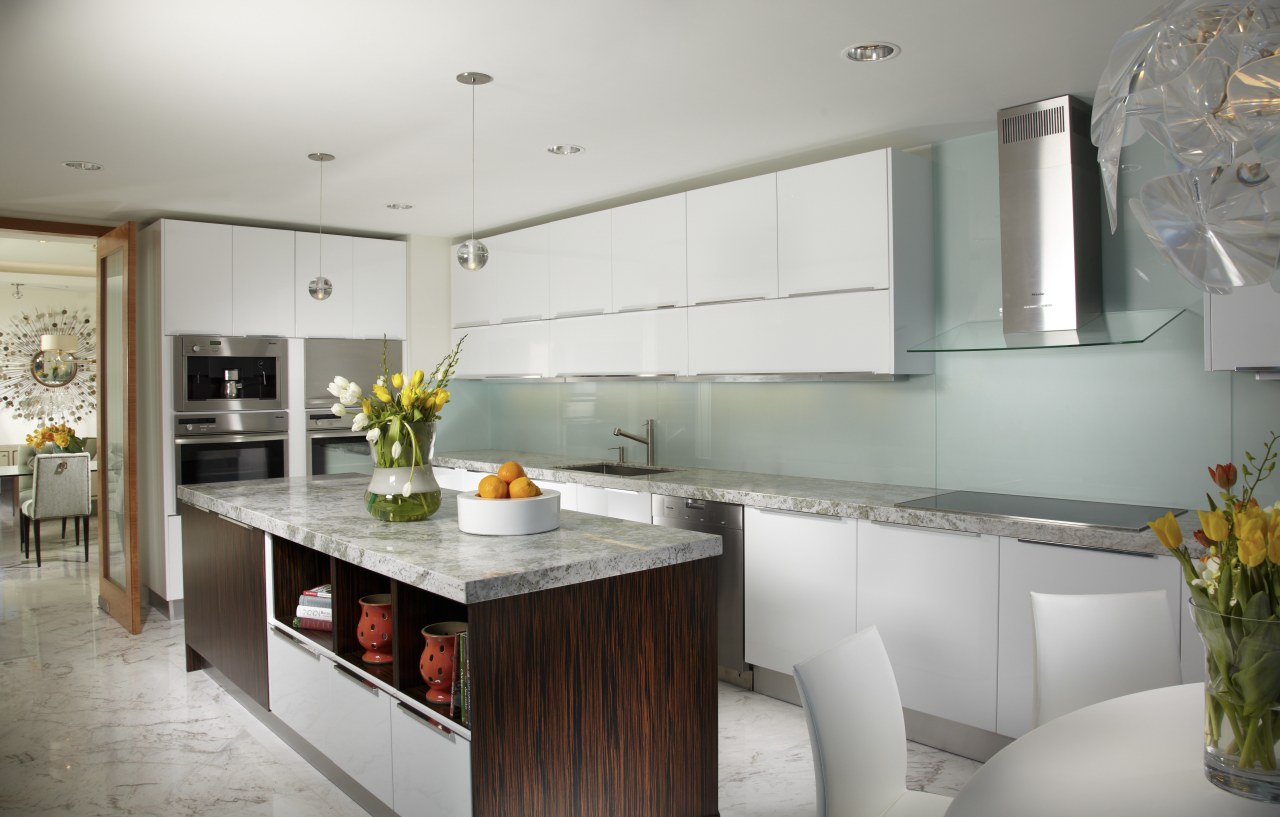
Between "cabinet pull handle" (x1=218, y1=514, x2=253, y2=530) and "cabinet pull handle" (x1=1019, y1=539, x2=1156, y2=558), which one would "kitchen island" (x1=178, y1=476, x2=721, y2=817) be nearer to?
"cabinet pull handle" (x1=218, y1=514, x2=253, y2=530)

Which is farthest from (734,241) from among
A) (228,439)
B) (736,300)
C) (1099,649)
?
(228,439)

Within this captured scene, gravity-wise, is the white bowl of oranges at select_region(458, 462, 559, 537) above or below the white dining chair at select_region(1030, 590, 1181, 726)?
above

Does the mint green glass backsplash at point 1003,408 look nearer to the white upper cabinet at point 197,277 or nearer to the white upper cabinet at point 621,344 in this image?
the white upper cabinet at point 621,344

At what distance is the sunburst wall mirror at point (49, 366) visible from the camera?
9758 millimetres

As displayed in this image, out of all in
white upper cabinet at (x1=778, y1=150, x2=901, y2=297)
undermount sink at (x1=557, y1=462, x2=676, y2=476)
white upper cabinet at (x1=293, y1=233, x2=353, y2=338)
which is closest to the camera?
white upper cabinet at (x1=778, y1=150, x2=901, y2=297)

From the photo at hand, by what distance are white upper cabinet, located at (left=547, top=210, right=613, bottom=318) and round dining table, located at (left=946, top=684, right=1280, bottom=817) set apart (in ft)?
12.0

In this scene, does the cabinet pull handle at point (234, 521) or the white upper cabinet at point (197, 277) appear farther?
the white upper cabinet at point (197, 277)

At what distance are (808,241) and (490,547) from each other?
216cm

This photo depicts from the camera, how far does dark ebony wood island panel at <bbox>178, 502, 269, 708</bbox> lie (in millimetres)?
3434

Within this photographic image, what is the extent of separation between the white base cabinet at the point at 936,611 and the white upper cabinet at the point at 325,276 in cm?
388

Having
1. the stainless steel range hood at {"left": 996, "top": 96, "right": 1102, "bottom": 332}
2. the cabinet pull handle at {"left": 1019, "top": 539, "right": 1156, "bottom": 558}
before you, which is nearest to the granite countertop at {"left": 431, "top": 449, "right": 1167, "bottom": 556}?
the cabinet pull handle at {"left": 1019, "top": 539, "right": 1156, "bottom": 558}

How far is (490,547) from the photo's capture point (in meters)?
2.54

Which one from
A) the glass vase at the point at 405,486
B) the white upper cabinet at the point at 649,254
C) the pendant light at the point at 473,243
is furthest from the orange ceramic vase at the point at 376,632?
the white upper cabinet at the point at 649,254

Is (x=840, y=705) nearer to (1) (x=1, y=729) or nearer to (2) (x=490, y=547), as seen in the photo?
(2) (x=490, y=547)
